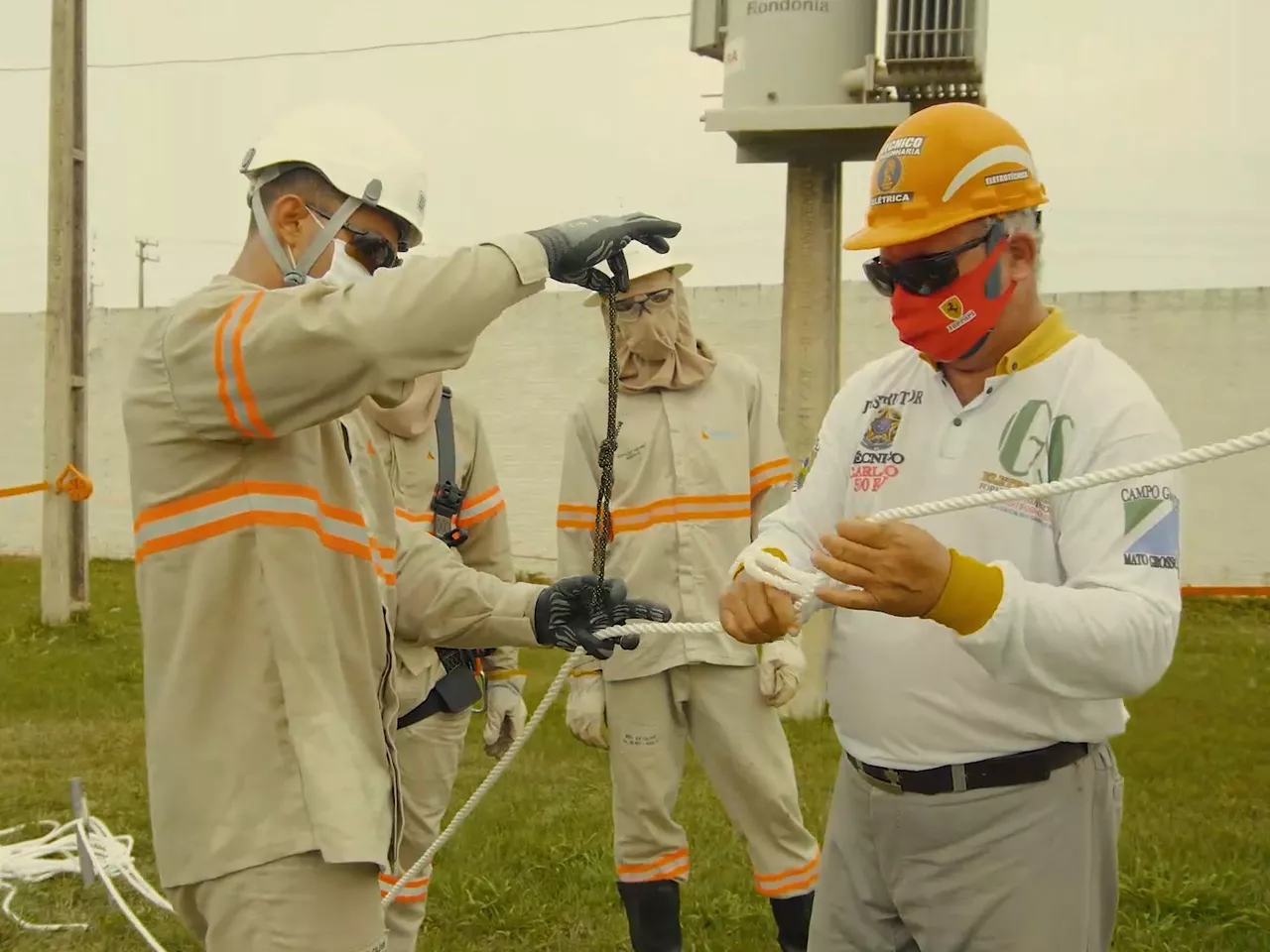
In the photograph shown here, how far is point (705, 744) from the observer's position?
4.48 m

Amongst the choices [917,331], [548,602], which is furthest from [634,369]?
[917,331]

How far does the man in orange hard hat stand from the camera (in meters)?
2.23

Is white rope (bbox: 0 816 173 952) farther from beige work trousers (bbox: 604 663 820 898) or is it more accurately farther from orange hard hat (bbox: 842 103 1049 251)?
orange hard hat (bbox: 842 103 1049 251)

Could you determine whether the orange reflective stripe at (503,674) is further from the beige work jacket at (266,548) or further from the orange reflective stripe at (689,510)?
the beige work jacket at (266,548)

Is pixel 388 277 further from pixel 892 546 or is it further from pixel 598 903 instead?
pixel 598 903

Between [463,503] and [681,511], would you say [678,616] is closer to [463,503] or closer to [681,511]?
[681,511]

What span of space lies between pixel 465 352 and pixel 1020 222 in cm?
107

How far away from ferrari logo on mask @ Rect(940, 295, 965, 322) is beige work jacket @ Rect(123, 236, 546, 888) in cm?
76

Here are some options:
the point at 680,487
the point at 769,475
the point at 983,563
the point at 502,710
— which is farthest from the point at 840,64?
the point at 983,563

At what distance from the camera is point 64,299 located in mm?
10602

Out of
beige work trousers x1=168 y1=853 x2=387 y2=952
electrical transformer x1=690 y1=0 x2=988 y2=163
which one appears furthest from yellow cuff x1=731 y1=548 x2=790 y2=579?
electrical transformer x1=690 y1=0 x2=988 y2=163

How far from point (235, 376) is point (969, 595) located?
4.13 feet

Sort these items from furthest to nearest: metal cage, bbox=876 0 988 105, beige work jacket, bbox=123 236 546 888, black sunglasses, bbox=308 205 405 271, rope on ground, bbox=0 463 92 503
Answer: rope on ground, bbox=0 463 92 503, metal cage, bbox=876 0 988 105, black sunglasses, bbox=308 205 405 271, beige work jacket, bbox=123 236 546 888

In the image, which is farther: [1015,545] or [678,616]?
[678,616]
